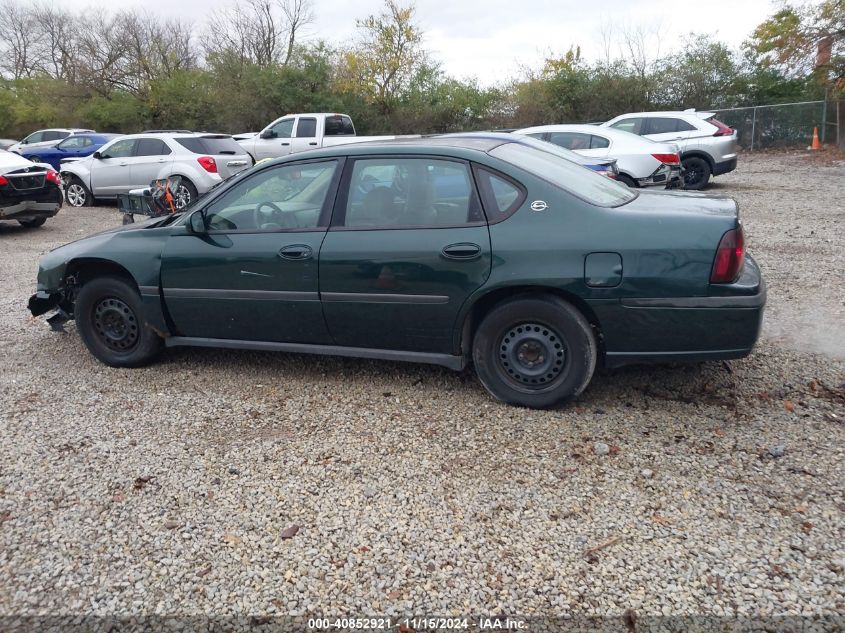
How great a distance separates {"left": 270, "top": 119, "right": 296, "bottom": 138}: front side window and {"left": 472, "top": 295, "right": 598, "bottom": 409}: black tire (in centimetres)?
1461

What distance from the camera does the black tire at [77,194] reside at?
1514cm

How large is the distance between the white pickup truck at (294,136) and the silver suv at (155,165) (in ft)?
10.1

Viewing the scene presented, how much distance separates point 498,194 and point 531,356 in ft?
3.21

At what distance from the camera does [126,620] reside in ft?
8.84

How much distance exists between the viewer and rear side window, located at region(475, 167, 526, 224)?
13.6 ft

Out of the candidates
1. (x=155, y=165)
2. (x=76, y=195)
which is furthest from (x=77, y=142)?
(x=155, y=165)

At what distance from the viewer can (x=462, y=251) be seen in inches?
163

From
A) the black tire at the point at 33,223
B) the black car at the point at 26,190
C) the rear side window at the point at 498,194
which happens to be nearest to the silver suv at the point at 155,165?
the black car at the point at 26,190

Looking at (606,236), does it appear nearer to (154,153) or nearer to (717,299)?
(717,299)

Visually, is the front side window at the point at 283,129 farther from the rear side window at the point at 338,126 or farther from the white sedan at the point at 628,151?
the white sedan at the point at 628,151

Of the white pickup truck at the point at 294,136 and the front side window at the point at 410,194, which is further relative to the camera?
the white pickup truck at the point at 294,136

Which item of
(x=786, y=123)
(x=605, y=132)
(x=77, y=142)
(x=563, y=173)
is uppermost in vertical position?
(x=77, y=142)

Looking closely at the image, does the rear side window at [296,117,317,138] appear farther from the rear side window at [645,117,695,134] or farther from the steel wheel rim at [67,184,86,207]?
the rear side window at [645,117,695,134]

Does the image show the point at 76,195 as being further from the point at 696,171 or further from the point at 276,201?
the point at 696,171
